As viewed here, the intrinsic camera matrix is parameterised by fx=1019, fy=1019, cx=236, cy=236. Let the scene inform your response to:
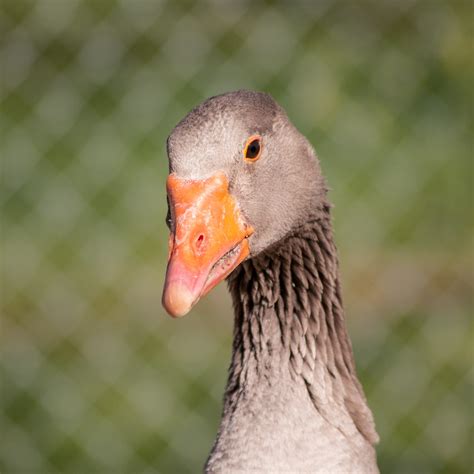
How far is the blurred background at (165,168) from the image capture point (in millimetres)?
4070

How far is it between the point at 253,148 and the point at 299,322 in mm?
414

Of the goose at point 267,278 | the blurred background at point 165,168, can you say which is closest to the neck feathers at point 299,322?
the goose at point 267,278

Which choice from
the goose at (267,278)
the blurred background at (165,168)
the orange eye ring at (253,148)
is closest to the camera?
the goose at (267,278)

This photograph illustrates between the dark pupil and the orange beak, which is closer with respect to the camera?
the orange beak

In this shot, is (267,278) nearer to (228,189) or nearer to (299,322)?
(299,322)

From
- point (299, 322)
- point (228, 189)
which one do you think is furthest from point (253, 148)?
point (299, 322)

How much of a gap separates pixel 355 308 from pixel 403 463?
86 cm

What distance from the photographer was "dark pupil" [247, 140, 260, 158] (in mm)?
1987

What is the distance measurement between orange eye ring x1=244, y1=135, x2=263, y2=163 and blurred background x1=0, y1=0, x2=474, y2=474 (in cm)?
202

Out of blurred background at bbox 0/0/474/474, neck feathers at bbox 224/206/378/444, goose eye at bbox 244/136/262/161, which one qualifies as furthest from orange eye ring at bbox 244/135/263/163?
blurred background at bbox 0/0/474/474

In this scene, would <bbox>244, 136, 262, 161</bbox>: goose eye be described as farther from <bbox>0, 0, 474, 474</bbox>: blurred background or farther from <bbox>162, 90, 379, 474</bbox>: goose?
<bbox>0, 0, 474, 474</bbox>: blurred background

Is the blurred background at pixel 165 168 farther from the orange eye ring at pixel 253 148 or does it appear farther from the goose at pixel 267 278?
the orange eye ring at pixel 253 148

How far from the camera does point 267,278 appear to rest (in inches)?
86.3

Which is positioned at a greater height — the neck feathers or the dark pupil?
the dark pupil
